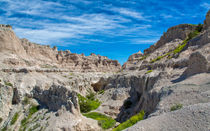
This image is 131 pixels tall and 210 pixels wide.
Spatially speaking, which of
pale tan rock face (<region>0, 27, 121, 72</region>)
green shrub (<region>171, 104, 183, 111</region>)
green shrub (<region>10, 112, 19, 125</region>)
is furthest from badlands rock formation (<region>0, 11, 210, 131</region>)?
pale tan rock face (<region>0, 27, 121, 72</region>)

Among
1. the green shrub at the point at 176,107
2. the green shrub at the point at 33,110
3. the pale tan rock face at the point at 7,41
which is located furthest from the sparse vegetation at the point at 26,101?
the pale tan rock face at the point at 7,41

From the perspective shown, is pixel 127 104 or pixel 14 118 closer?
pixel 14 118

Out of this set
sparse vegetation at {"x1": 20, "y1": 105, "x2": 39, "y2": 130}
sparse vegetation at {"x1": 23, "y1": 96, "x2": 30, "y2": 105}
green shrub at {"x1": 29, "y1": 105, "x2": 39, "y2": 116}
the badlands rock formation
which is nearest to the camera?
the badlands rock formation

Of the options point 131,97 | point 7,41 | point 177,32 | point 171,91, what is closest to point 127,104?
point 131,97

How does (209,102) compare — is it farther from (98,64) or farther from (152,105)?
(98,64)

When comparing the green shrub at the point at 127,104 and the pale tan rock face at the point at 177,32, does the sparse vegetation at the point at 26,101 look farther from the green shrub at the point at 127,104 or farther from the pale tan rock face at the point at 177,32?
the pale tan rock face at the point at 177,32

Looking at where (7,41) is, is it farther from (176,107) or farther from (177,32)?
(176,107)

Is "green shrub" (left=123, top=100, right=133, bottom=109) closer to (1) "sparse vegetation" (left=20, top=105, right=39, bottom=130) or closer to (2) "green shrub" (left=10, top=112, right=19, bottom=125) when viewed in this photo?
(1) "sparse vegetation" (left=20, top=105, right=39, bottom=130)

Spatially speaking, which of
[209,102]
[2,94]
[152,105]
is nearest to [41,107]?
[2,94]

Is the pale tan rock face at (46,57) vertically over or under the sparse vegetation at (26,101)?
over

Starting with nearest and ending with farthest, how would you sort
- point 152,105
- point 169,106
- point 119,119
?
point 169,106 < point 152,105 < point 119,119

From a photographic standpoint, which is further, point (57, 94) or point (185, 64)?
point (57, 94)

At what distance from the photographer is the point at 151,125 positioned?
974cm

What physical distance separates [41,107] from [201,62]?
74.4 ft
